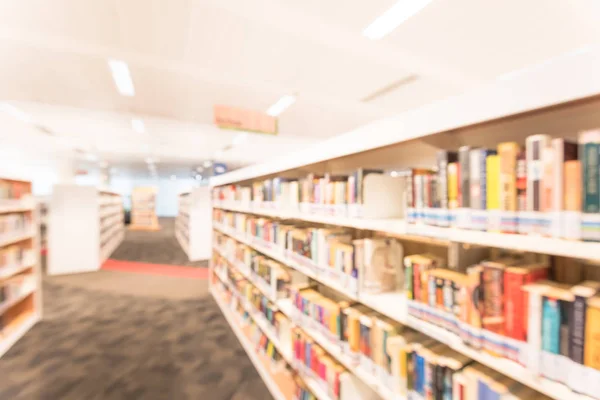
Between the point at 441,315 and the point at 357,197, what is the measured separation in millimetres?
684

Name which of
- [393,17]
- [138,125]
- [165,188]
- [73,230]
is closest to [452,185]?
[393,17]

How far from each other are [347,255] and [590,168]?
110 centimetres

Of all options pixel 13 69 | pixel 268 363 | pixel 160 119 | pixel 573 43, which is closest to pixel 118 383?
pixel 268 363

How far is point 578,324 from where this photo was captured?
2.63 ft

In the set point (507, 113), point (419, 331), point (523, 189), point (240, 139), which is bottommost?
point (419, 331)

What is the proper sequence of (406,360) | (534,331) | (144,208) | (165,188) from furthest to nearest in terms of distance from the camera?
(165,188), (144,208), (406,360), (534,331)

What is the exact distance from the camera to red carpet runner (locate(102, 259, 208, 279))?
21.3ft

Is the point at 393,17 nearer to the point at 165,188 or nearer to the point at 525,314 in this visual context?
the point at 525,314

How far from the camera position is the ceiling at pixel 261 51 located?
9.94 ft

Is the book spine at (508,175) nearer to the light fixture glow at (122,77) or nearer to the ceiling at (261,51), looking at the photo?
the ceiling at (261,51)

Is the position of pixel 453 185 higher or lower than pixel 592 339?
higher

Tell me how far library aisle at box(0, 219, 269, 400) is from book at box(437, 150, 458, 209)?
2.30 metres

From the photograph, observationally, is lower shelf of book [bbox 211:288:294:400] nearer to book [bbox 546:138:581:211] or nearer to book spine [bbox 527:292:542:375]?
book spine [bbox 527:292:542:375]

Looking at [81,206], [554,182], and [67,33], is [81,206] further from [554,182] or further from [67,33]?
[554,182]
